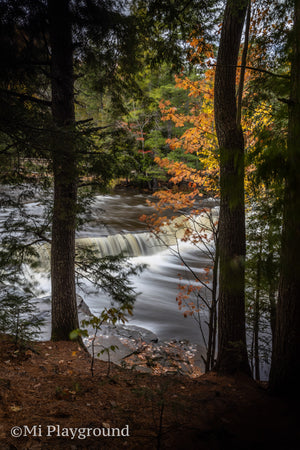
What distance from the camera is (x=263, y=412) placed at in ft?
9.18

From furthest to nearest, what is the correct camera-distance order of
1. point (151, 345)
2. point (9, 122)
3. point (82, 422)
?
point (151, 345) → point (9, 122) → point (82, 422)

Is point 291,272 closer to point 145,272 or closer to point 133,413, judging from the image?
point 133,413

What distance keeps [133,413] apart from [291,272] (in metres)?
2.15

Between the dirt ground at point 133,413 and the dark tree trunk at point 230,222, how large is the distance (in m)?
0.46

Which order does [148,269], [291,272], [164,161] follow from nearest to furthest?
[291,272] → [164,161] → [148,269]

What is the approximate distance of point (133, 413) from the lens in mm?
2797

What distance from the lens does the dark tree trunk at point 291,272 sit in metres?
1.96

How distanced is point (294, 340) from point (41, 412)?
2.67 meters

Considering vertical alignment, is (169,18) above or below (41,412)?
above

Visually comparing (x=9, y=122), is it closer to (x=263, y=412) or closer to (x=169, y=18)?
(x=169, y=18)

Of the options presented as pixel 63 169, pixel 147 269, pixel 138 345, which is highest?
pixel 63 169

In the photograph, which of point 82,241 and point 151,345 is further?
point 82,241

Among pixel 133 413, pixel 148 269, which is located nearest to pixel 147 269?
pixel 148 269

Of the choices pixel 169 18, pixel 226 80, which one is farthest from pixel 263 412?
pixel 169 18
